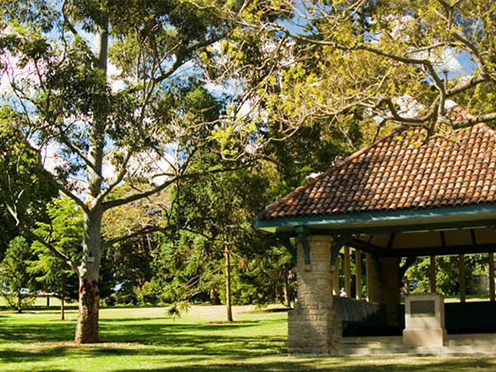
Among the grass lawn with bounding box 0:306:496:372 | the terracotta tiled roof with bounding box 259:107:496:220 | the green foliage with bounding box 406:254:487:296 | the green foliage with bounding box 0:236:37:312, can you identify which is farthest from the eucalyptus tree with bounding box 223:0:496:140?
the green foliage with bounding box 0:236:37:312

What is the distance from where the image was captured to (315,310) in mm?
18047

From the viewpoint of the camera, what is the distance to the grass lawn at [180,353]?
15477 mm

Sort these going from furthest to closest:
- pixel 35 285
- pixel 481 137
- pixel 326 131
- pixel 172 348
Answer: pixel 35 285, pixel 326 131, pixel 172 348, pixel 481 137

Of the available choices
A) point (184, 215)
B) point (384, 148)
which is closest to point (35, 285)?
point (184, 215)

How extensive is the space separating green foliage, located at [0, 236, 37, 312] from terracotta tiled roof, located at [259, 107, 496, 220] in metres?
34.6

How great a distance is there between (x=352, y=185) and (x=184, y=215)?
8196 millimetres

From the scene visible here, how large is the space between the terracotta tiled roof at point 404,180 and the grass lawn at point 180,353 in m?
3.21

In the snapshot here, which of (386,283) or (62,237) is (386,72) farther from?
(62,237)

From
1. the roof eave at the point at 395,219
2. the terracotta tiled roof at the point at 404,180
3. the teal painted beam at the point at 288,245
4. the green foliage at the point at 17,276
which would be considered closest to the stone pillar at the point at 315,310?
the teal painted beam at the point at 288,245

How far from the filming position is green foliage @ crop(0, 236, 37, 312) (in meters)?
50.0

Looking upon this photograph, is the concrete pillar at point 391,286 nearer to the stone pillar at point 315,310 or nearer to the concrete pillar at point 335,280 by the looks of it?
the concrete pillar at point 335,280

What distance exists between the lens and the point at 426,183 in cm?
1800

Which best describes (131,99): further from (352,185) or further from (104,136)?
(352,185)

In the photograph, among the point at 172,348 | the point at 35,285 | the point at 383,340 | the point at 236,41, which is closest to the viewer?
the point at 383,340
